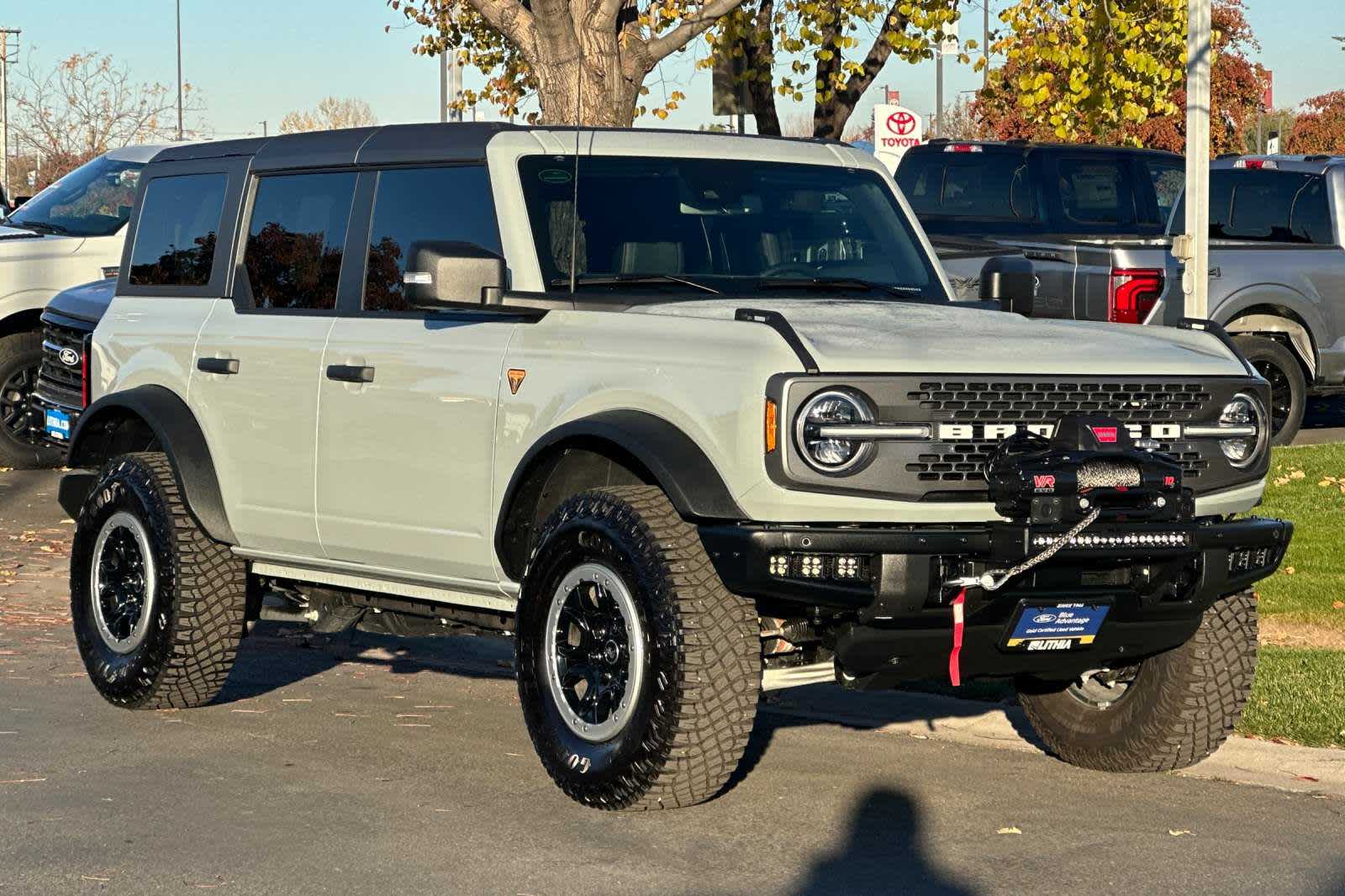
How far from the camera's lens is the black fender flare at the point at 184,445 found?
8055 mm

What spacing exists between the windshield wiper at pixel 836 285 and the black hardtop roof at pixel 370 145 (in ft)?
2.24

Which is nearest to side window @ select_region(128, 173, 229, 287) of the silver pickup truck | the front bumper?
the front bumper

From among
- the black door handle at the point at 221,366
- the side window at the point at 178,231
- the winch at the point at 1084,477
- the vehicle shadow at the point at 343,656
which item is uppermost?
the side window at the point at 178,231

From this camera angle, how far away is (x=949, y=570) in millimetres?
5973

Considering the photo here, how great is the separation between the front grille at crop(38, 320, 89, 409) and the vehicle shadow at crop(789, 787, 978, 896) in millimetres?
8745

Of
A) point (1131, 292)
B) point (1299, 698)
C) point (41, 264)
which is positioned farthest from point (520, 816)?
point (41, 264)

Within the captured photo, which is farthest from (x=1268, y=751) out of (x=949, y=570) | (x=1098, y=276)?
(x=1098, y=276)

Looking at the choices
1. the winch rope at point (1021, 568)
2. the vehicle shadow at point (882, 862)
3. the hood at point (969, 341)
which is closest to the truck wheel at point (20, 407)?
the hood at point (969, 341)

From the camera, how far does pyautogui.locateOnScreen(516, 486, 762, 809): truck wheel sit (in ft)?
20.0

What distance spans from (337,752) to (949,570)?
253cm

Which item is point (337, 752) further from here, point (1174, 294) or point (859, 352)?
point (1174, 294)

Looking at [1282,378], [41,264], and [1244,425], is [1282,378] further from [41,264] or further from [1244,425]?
[1244,425]

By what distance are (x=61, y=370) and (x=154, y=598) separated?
6701 mm

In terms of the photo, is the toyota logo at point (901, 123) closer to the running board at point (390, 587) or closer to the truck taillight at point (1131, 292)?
the truck taillight at point (1131, 292)
